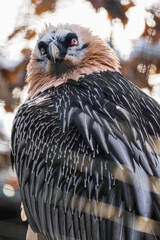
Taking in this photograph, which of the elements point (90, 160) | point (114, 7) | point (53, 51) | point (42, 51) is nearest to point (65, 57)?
point (53, 51)

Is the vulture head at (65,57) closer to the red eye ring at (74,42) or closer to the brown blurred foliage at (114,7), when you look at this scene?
the red eye ring at (74,42)

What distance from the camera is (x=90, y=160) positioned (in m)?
2.28

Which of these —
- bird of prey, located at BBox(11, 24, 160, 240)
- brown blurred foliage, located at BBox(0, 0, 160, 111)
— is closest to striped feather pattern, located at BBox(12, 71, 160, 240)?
bird of prey, located at BBox(11, 24, 160, 240)

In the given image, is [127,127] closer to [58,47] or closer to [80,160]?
[80,160]

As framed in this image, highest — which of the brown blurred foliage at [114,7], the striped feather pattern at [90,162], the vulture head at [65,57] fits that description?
the brown blurred foliage at [114,7]

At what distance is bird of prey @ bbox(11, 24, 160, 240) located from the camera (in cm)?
215

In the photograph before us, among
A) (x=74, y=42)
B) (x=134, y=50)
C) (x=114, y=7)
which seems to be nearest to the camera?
(x=134, y=50)

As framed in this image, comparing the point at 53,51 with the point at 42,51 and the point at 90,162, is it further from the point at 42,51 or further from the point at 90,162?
the point at 90,162

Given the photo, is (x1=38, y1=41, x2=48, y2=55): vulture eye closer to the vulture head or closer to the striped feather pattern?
the vulture head

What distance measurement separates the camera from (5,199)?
258cm

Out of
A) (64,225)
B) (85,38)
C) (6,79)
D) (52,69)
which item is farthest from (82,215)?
(85,38)

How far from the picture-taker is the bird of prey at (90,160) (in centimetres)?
215

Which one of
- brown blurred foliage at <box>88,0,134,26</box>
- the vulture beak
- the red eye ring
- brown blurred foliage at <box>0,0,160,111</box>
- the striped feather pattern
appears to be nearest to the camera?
the striped feather pattern

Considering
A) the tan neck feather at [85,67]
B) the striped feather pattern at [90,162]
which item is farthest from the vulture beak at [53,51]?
the striped feather pattern at [90,162]
